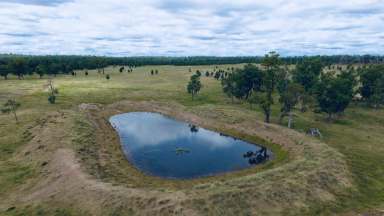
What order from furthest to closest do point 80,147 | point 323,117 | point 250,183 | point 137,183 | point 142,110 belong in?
1. point 142,110
2. point 323,117
3. point 80,147
4. point 137,183
5. point 250,183

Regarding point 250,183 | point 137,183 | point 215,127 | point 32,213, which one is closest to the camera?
point 32,213

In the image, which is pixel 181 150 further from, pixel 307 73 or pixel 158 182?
pixel 307 73

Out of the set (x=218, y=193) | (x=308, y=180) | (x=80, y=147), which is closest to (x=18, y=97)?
(x=80, y=147)

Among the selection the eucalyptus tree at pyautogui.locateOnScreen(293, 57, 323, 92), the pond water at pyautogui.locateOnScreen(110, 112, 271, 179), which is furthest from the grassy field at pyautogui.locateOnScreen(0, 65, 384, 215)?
the eucalyptus tree at pyautogui.locateOnScreen(293, 57, 323, 92)

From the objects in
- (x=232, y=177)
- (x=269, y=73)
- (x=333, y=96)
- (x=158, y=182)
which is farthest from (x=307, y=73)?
(x=158, y=182)

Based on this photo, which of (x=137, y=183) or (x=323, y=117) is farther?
(x=323, y=117)

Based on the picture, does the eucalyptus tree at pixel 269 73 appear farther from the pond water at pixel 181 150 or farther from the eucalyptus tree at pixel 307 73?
the eucalyptus tree at pixel 307 73

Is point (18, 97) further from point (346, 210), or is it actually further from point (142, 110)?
point (346, 210)
